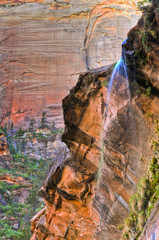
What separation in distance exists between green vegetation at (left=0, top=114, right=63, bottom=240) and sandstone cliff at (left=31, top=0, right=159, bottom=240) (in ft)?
21.9

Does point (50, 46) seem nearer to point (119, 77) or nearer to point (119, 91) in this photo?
point (119, 77)

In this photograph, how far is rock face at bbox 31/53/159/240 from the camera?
227 inches

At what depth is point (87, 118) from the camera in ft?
22.5

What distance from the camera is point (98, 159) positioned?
6758mm

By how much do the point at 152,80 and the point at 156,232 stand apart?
2.79 m

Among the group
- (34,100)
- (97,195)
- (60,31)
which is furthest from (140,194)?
(60,31)

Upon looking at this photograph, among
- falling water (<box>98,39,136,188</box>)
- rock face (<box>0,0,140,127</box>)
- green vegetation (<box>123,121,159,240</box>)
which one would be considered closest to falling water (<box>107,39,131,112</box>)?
falling water (<box>98,39,136,188</box>)

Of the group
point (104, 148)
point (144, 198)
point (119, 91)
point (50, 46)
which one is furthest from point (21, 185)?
point (50, 46)

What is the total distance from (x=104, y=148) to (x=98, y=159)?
45 centimetres

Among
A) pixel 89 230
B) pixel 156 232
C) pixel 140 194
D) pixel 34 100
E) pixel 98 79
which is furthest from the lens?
pixel 34 100

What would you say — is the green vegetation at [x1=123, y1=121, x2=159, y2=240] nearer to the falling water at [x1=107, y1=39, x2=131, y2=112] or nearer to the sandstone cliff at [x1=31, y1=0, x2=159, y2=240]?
the sandstone cliff at [x1=31, y1=0, x2=159, y2=240]

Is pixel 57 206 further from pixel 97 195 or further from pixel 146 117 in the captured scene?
pixel 146 117

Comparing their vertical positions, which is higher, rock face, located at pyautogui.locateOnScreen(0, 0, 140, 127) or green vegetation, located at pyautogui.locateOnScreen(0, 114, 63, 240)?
rock face, located at pyautogui.locateOnScreen(0, 0, 140, 127)

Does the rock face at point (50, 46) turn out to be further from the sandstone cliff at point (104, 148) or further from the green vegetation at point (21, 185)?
the sandstone cliff at point (104, 148)
